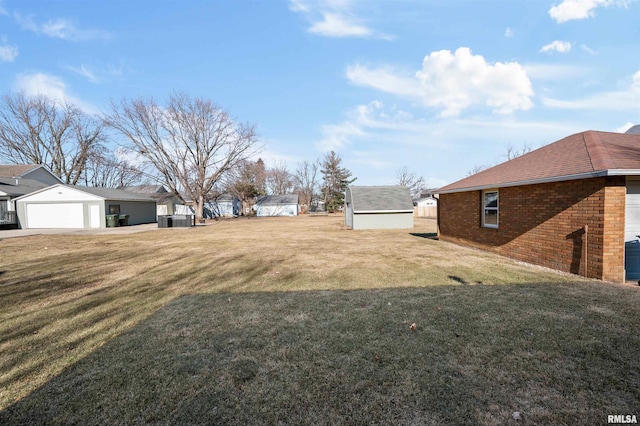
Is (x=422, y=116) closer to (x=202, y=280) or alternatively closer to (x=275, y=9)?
(x=275, y=9)

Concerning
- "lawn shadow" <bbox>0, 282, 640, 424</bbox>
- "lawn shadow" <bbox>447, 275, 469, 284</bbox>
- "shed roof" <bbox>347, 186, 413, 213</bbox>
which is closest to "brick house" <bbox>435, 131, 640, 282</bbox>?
"lawn shadow" <bbox>0, 282, 640, 424</bbox>

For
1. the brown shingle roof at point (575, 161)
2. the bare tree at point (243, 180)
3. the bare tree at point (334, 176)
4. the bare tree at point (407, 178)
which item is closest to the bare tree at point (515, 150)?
the bare tree at point (407, 178)

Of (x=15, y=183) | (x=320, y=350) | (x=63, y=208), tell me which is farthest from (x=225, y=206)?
(x=320, y=350)

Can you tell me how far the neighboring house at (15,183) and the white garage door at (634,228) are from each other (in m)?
34.1

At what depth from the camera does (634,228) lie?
20.4ft

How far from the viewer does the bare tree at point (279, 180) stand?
6638cm

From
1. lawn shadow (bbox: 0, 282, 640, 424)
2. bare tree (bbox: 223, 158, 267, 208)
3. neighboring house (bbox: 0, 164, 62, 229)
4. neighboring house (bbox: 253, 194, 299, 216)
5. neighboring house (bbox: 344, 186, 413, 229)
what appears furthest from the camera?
neighboring house (bbox: 253, 194, 299, 216)

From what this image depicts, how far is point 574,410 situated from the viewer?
2230mm

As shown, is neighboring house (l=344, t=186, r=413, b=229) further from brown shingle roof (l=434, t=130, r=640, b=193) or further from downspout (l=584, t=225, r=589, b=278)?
downspout (l=584, t=225, r=589, b=278)

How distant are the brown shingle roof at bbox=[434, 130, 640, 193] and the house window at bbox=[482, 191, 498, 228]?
1.68 ft

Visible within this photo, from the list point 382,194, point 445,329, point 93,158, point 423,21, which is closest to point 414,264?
point 445,329

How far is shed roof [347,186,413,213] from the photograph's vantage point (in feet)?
67.3

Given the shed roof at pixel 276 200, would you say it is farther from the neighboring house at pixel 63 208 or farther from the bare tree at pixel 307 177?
the neighboring house at pixel 63 208

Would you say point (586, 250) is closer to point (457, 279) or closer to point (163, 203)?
point (457, 279)
